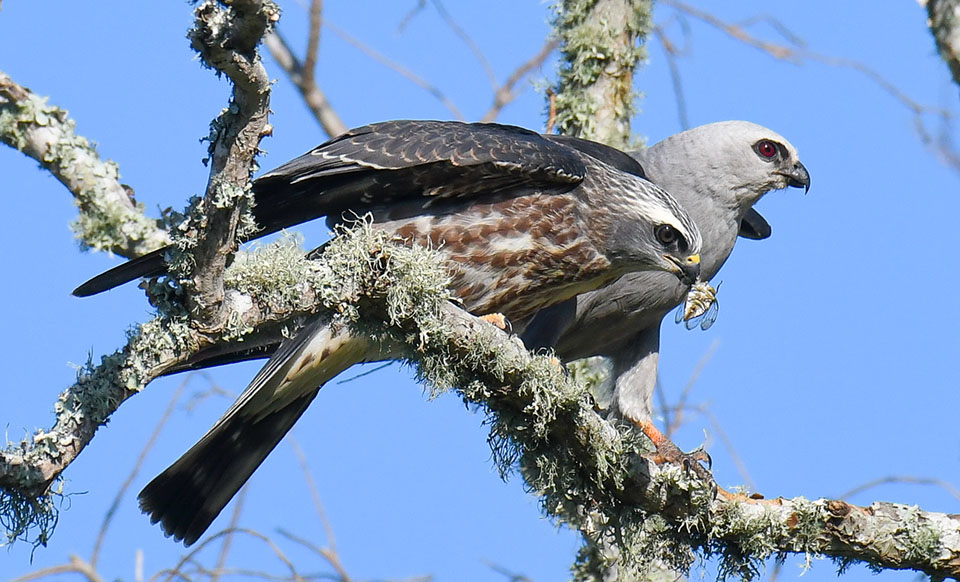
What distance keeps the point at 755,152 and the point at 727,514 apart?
102 inches

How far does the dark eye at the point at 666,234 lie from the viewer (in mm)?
5008

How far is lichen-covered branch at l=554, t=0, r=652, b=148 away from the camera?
606 cm

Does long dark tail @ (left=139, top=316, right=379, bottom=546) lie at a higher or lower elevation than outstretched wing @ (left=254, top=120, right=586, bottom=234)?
lower

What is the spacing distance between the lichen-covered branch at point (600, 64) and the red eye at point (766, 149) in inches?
27.7

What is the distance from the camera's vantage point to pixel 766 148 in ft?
19.7

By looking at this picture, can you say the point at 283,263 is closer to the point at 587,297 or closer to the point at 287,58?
the point at 587,297

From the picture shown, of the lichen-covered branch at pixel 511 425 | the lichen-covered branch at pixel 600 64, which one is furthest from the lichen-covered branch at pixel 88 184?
the lichen-covered branch at pixel 600 64

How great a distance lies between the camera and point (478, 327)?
12.0 feet

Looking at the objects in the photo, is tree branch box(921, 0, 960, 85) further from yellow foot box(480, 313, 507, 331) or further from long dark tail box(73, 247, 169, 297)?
long dark tail box(73, 247, 169, 297)

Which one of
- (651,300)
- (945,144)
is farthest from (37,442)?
(945,144)

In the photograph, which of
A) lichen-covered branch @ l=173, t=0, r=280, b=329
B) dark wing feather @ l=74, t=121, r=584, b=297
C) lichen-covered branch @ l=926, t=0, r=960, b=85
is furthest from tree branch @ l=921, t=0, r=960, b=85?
lichen-covered branch @ l=173, t=0, r=280, b=329

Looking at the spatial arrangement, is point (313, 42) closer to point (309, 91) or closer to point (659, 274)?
point (309, 91)

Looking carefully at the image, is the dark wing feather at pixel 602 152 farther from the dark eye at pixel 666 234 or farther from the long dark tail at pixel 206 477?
the long dark tail at pixel 206 477

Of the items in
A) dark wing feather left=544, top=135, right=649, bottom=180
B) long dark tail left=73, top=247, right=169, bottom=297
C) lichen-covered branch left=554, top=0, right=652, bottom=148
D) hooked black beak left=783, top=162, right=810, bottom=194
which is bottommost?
long dark tail left=73, top=247, right=169, bottom=297
